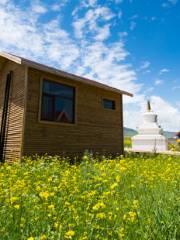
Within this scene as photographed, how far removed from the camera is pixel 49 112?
1025cm

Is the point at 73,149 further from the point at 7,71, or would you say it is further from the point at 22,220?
the point at 22,220

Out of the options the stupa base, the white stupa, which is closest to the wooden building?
the stupa base

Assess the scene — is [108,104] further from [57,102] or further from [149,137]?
[149,137]

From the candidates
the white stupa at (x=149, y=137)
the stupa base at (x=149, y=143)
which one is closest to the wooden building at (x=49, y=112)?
the stupa base at (x=149, y=143)

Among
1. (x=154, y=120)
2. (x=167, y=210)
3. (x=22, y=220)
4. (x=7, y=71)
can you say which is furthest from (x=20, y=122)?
(x=154, y=120)

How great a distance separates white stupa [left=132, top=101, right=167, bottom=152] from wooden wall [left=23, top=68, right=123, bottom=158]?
1076 cm

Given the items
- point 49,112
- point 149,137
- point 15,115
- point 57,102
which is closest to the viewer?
point 15,115

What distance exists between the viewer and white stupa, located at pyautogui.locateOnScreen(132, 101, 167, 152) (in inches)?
911

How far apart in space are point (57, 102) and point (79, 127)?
1823 mm

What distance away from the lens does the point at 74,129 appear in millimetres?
11070

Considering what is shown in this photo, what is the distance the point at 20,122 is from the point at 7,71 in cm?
395

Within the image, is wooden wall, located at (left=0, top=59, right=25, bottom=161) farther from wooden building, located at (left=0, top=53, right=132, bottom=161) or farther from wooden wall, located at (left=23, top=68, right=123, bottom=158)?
wooden wall, located at (left=23, top=68, right=123, bottom=158)

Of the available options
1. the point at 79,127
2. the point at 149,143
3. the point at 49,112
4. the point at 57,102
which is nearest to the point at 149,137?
the point at 149,143

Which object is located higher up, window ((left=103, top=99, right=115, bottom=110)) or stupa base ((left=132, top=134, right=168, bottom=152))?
window ((left=103, top=99, right=115, bottom=110))
